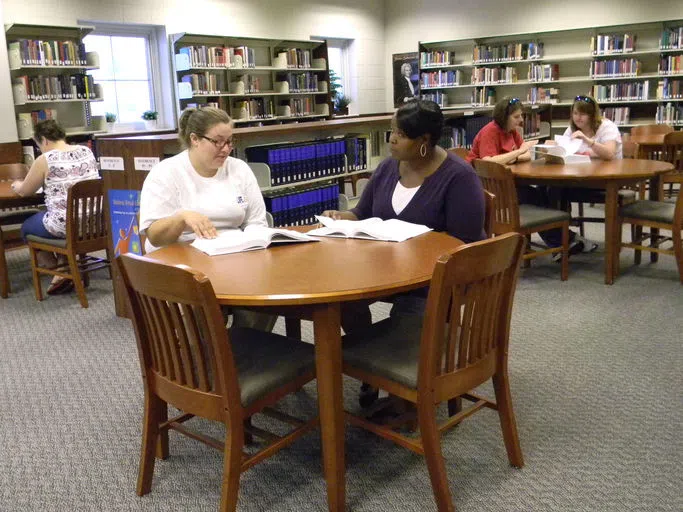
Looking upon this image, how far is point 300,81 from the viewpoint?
871cm

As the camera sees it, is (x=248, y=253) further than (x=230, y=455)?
Yes

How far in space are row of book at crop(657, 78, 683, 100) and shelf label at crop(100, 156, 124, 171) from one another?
6945 mm

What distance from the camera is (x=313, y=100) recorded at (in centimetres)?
903

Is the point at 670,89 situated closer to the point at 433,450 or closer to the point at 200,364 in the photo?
the point at 433,450

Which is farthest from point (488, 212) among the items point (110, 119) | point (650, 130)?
point (110, 119)

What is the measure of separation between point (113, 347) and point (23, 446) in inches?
39.2

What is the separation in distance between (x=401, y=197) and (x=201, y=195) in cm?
76

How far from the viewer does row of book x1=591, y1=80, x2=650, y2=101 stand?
820 cm

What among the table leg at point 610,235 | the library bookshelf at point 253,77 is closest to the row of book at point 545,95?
the library bookshelf at point 253,77

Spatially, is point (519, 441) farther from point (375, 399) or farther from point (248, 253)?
point (248, 253)

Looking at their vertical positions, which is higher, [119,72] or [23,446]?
[119,72]

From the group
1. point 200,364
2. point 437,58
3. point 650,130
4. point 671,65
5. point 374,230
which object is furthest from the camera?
point 437,58

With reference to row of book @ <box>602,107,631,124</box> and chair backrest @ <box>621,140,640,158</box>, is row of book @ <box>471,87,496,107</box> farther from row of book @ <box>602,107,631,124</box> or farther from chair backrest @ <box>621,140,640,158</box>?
chair backrest @ <box>621,140,640,158</box>

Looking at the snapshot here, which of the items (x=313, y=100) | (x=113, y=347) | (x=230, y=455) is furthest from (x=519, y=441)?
(x=313, y=100)
